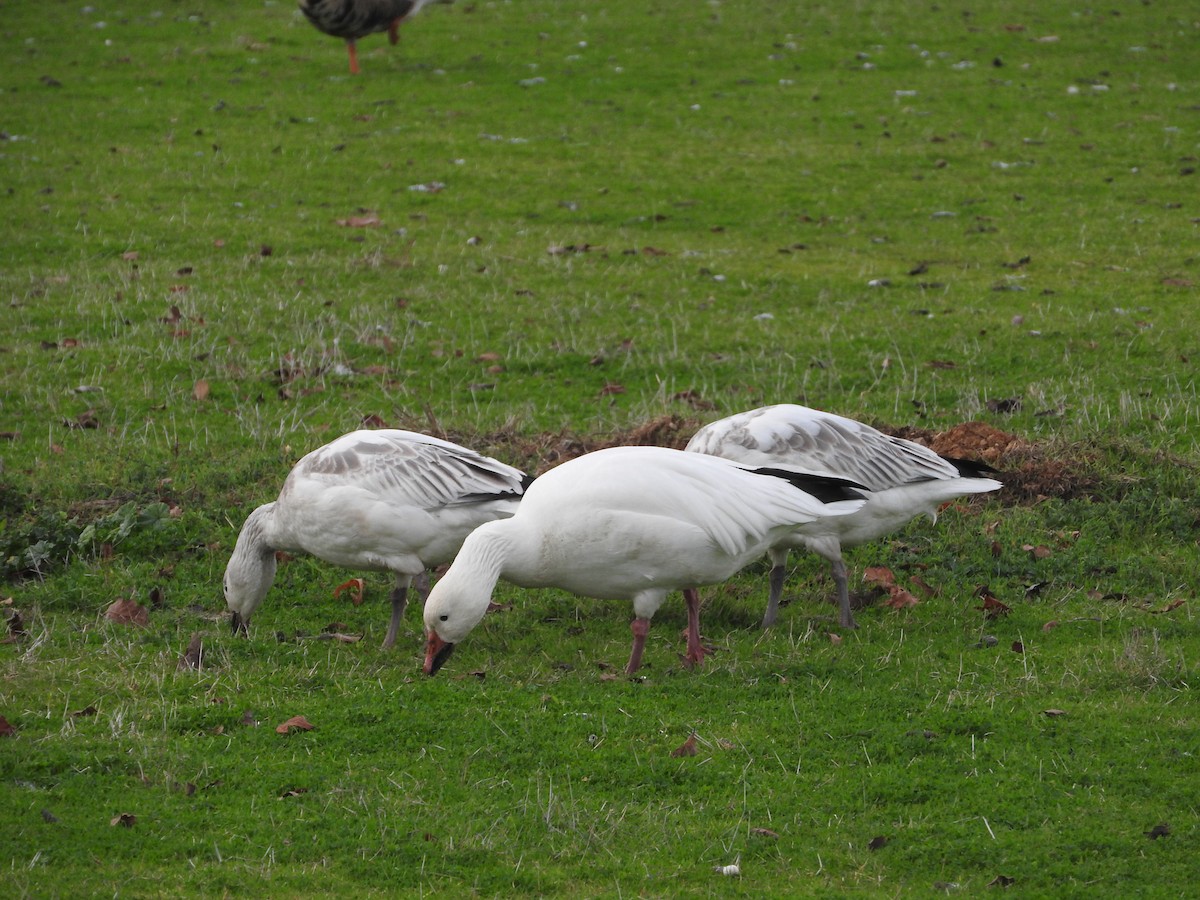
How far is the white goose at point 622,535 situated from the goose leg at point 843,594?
2.73ft

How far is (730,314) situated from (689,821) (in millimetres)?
8813

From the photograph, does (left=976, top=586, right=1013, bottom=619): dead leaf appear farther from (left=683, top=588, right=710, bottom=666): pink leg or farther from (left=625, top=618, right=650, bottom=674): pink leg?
(left=625, top=618, right=650, bottom=674): pink leg

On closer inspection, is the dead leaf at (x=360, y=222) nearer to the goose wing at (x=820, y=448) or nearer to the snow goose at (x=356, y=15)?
the snow goose at (x=356, y=15)

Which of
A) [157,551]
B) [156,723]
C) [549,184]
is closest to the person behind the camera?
[156,723]

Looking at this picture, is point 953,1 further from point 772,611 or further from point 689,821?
point 689,821

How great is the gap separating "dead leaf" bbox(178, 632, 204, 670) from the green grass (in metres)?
0.08

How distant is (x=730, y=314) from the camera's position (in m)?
13.7

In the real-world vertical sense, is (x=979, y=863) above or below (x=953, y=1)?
below

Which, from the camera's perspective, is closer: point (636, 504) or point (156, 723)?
point (156, 723)

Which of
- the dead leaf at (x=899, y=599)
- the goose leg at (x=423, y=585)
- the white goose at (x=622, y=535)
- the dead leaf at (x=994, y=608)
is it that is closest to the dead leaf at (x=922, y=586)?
the dead leaf at (x=899, y=599)

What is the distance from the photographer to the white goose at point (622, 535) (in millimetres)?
6613

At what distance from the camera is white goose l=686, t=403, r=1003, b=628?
7.86 metres

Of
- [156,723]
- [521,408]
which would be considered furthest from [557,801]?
[521,408]

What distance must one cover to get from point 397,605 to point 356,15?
17.6m
